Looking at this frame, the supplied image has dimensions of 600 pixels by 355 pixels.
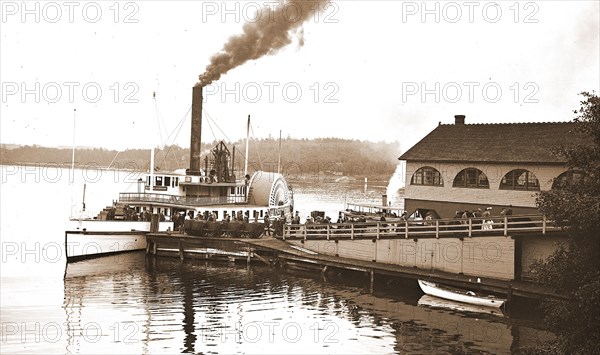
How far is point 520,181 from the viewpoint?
37.6 meters

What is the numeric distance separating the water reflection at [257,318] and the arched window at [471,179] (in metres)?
7.46

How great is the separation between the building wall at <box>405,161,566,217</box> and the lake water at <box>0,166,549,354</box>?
19.8 ft

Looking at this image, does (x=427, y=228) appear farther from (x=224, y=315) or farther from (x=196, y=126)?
(x=196, y=126)

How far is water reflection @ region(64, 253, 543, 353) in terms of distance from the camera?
27984 mm

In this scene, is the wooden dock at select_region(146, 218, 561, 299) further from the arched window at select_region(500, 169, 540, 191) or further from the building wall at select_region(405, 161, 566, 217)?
the arched window at select_region(500, 169, 540, 191)

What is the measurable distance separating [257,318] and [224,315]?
1640mm

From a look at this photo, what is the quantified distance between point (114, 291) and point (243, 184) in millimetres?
21285

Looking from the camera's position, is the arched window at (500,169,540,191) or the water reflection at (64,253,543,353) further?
the arched window at (500,169,540,191)

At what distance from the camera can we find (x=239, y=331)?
2983 centimetres

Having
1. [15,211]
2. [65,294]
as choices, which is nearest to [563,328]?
[65,294]

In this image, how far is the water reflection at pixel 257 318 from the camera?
91.8 ft

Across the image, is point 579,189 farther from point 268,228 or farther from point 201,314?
point 268,228

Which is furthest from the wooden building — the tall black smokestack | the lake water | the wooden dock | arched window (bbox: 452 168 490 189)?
the tall black smokestack

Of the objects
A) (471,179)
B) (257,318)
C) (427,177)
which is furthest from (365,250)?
(257,318)
